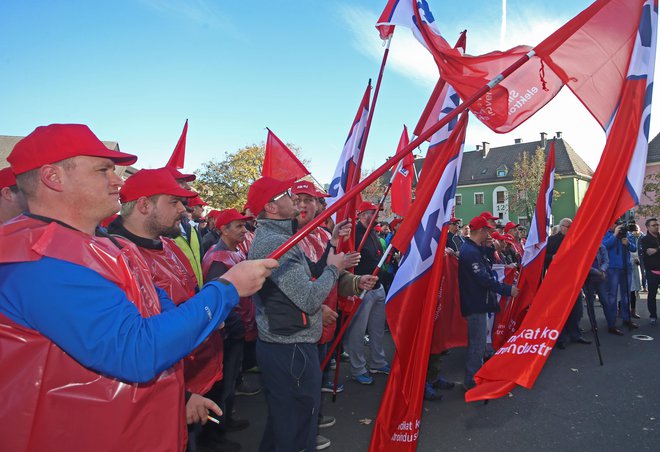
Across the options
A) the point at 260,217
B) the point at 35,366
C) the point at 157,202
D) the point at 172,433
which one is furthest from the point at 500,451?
the point at 35,366

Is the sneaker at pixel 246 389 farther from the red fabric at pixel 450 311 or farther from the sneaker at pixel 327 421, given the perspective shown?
the red fabric at pixel 450 311

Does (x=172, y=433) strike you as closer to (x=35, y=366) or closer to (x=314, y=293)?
(x=35, y=366)

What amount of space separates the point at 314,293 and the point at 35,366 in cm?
155

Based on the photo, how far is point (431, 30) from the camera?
→ 3.42 meters

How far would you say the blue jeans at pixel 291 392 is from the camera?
109 inches

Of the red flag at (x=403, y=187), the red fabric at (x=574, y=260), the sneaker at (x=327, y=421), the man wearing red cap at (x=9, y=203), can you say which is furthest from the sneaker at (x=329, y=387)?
the man wearing red cap at (x=9, y=203)

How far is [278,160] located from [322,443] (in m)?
3.40

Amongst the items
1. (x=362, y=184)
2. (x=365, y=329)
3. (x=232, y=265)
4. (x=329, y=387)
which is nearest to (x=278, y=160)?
(x=232, y=265)

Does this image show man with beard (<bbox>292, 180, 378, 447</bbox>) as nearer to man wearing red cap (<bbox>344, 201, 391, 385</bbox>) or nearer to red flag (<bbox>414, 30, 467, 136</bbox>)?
red flag (<bbox>414, 30, 467, 136</bbox>)

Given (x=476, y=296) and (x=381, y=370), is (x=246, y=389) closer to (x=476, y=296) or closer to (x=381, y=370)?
(x=381, y=370)

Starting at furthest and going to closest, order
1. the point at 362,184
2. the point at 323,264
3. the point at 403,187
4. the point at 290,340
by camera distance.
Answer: the point at 403,187 → the point at 323,264 → the point at 290,340 → the point at 362,184

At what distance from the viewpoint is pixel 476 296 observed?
539 cm

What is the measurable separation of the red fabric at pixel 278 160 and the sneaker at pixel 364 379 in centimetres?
283

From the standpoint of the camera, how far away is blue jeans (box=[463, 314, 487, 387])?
17.6ft
